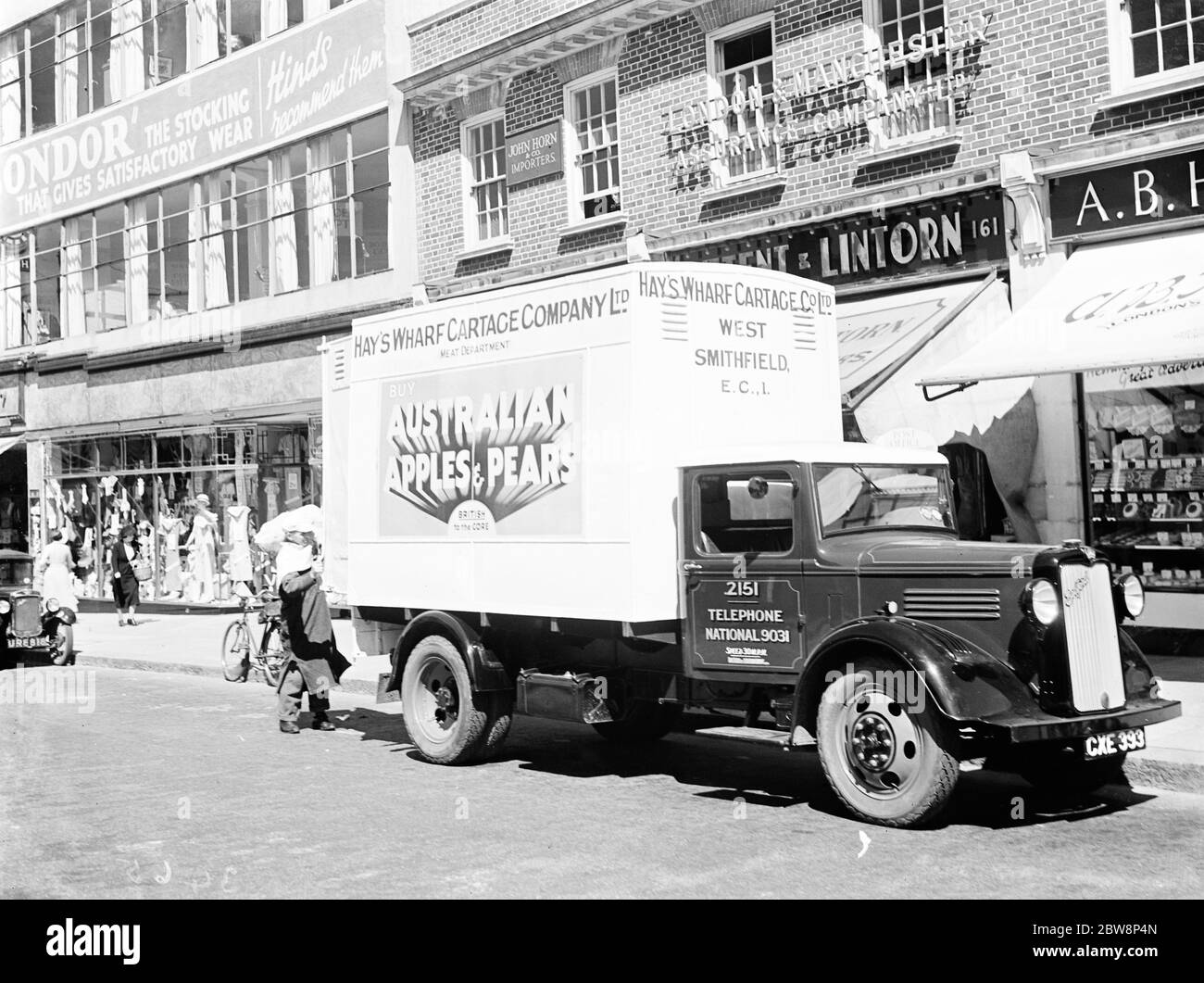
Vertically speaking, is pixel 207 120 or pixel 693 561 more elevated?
pixel 207 120

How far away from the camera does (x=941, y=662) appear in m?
7.10

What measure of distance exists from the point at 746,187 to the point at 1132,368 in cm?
544

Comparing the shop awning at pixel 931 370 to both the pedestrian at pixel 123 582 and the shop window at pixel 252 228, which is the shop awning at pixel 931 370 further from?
the shop window at pixel 252 228

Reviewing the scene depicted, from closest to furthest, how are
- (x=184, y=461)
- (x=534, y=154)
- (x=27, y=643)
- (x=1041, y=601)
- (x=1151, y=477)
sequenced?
(x=1041, y=601) → (x=1151, y=477) → (x=27, y=643) → (x=534, y=154) → (x=184, y=461)

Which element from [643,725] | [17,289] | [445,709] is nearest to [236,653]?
[445,709]

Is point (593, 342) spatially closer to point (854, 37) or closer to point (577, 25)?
point (854, 37)

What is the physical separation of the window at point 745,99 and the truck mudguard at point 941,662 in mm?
9600

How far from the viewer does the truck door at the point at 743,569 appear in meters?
8.12

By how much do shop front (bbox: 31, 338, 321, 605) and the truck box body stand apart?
11278 millimetres

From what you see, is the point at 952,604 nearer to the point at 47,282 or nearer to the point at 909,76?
the point at 909,76

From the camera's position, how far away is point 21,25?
2955cm

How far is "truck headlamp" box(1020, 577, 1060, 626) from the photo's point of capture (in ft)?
23.5

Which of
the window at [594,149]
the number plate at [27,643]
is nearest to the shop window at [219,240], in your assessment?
the window at [594,149]

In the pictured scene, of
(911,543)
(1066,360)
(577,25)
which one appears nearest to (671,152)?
(577,25)
